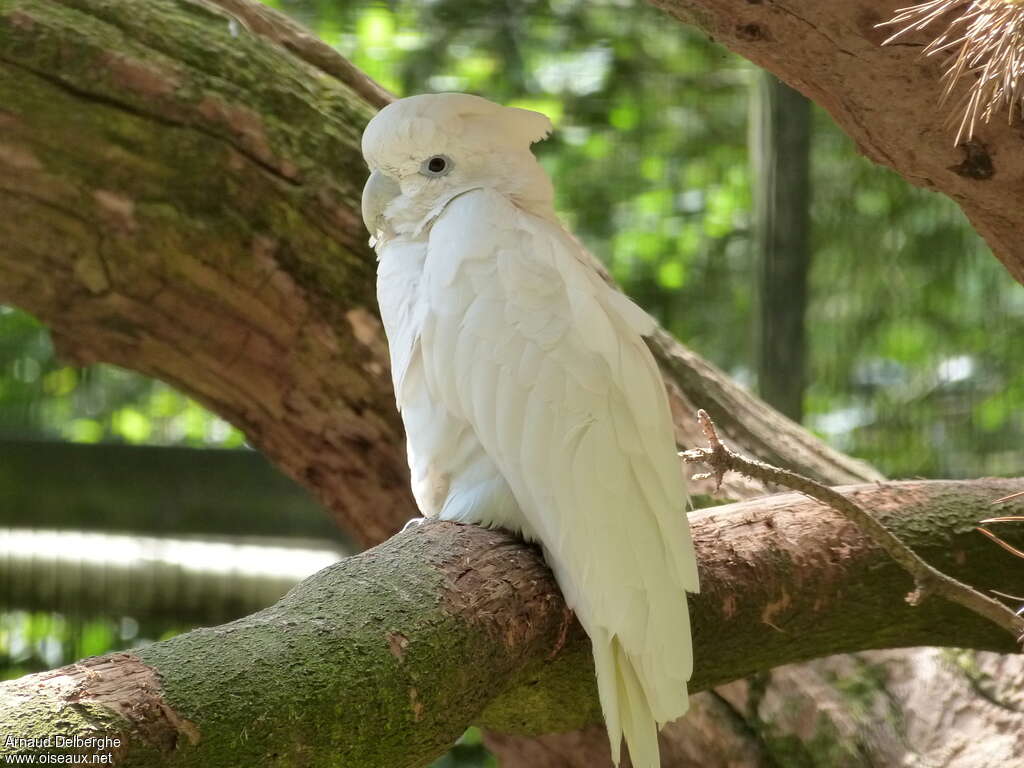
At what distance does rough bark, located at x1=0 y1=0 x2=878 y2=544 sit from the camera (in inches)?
83.7

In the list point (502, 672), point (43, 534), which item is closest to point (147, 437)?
point (43, 534)

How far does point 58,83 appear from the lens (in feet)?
6.93

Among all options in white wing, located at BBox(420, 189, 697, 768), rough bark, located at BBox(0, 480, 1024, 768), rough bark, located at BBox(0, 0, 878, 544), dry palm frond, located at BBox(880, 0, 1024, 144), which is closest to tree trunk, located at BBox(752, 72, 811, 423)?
rough bark, located at BBox(0, 0, 878, 544)

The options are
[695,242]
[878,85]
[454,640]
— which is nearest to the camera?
[454,640]

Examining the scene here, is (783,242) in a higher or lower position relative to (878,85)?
higher

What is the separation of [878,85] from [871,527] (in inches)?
22.7

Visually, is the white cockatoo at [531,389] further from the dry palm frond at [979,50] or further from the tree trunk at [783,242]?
the tree trunk at [783,242]

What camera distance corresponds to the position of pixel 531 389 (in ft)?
5.01

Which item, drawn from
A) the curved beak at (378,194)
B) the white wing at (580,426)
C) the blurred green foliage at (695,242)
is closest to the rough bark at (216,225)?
the curved beak at (378,194)

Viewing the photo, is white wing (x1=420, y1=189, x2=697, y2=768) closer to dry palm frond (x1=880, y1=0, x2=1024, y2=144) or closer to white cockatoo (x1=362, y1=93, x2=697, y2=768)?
white cockatoo (x1=362, y1=93, x2=697, y2=768)

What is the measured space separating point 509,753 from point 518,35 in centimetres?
228

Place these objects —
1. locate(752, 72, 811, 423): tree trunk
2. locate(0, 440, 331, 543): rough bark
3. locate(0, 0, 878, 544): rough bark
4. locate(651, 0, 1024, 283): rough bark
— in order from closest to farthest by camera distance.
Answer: locate(651, 0, 1024, 283): rough bark
locate(0, 0, 878, 544): rough bark
locate(752, 72, 811, 423): tree trunk
locate(0, 440, 331, 543): rough bark

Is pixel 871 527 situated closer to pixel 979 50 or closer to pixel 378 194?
pixel 979 50

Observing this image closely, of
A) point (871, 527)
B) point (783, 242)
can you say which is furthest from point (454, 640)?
point (783, 242)
